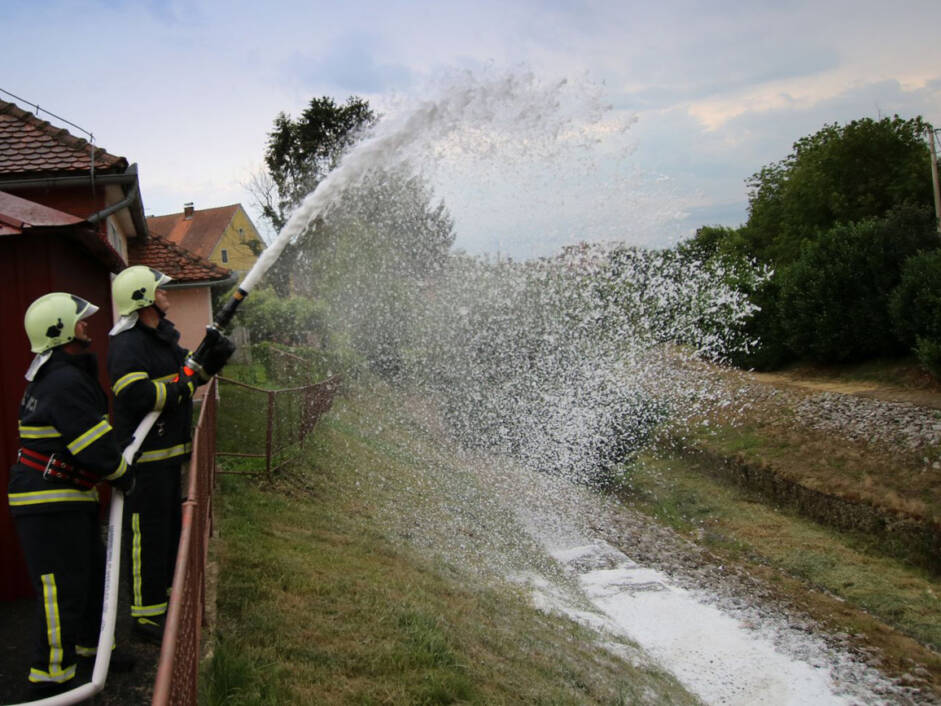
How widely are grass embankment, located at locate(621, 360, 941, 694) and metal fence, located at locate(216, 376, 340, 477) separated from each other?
21.5 ft

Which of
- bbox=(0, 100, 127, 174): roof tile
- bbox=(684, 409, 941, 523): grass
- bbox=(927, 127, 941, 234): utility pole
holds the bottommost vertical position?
bbox=(684, 409, 941, 523): grass

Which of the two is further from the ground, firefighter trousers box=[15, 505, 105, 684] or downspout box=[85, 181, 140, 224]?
downspout box=[85, 181, 140, 224]

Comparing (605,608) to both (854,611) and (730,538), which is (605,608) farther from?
(730,538)

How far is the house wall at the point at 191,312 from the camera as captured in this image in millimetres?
18078

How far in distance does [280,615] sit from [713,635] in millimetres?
5398

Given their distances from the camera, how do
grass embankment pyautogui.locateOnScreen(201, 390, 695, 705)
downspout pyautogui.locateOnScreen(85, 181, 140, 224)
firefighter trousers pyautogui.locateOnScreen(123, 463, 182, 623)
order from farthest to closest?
downspout pyautogui.locateOnScreen(85, 181, 140, 224) < grass embankment pyautogui.locateOnScreen(201, 390, 695, 705) < firefighter trousers pyautogui.locateOnScreen(123, 463, 182, 623)

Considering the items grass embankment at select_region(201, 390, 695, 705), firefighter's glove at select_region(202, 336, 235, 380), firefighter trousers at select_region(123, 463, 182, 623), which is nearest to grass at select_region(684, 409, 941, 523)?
grass embankment at select_region(201, 390, 695, 705)

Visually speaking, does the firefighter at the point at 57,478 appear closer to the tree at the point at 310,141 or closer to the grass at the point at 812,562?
the grass at the point at 812,562

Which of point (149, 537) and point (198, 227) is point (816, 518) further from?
point (198, 227)

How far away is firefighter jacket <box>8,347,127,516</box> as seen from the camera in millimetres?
3689

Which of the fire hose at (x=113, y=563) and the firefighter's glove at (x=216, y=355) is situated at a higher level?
the firefighter's glove at (x=216, y=355)

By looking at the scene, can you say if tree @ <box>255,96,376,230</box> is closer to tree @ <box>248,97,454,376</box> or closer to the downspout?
tree @ <box>248,97,454,376</box>

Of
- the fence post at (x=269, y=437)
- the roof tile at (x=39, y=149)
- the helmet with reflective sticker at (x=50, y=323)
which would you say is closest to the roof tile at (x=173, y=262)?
the roof tile at (x=39, y=149)

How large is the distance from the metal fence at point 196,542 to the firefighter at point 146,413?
22 centimetres
